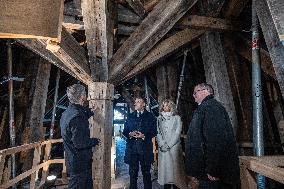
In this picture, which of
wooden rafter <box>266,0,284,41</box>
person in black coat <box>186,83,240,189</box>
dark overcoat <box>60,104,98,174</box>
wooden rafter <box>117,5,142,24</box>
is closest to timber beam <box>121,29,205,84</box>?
wooden rafter <box>117,5,142,24</box>

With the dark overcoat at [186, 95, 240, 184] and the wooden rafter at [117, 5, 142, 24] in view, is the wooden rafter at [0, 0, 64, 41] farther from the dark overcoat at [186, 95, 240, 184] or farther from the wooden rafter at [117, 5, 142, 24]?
the wooden rafter at [117, 5, 142, 24]

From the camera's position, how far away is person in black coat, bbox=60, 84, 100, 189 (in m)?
3.05

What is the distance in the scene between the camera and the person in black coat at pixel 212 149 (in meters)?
2.42

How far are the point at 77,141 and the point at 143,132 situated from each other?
156 cm

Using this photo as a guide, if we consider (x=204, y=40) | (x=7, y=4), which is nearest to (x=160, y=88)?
(x=204, y=40)

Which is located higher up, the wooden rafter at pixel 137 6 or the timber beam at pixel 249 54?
the wooden rafter at pixel 137 6

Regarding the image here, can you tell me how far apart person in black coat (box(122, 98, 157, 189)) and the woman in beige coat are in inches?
7.5

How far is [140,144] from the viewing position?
14.1 ft

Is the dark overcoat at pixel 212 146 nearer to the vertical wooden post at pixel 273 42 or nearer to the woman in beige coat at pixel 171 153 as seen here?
the vertical wooden post at pixel 273 42

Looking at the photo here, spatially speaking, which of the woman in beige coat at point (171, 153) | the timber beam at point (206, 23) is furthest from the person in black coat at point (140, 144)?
the timber beam at point (206, 23)

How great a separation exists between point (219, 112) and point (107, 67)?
1.74 m

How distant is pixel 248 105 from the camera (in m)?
4.15

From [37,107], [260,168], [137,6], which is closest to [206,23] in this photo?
[137,6]

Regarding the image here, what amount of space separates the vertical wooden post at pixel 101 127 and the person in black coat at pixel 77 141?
0.42 metres
